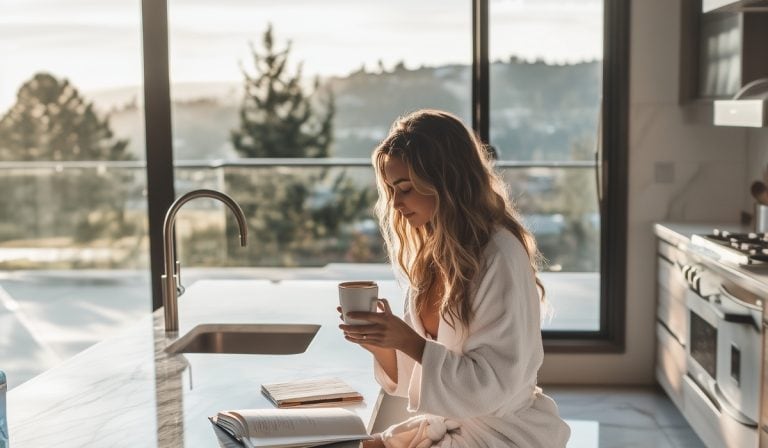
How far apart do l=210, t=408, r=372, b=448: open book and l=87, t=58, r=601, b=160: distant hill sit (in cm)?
319

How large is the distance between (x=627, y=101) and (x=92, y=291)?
113 inches

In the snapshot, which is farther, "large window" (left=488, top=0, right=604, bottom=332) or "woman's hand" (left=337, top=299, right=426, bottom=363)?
"large window" (left=488, top=0, right=604, bottom=332)

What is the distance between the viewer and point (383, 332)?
177cm

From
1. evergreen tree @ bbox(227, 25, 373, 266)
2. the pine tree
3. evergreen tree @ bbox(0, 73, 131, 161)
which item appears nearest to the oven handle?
evergreen tree @ bbox(227, 25, 373, 266)

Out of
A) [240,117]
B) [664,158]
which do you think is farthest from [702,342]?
[240,117]

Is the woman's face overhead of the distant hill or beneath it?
beneath

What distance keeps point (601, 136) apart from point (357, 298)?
316cm

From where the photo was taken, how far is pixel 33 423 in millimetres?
1766

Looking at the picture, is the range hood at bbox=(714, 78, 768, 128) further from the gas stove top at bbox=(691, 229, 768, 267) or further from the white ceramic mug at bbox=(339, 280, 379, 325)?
the white ceramic mug at bbox=(339, 280, 379, 325)

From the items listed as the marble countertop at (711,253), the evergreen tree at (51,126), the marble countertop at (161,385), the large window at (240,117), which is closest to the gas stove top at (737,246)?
the marble countertop at (711,253)

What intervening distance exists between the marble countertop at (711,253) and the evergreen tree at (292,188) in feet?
5.29

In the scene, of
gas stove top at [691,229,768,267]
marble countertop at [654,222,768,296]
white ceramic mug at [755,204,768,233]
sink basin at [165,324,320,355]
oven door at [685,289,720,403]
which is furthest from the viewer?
white ceramic mug at [755,204,768,233]

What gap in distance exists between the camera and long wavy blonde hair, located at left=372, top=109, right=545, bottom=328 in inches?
75.4

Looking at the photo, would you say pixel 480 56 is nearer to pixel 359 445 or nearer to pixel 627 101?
pixel 627 101
